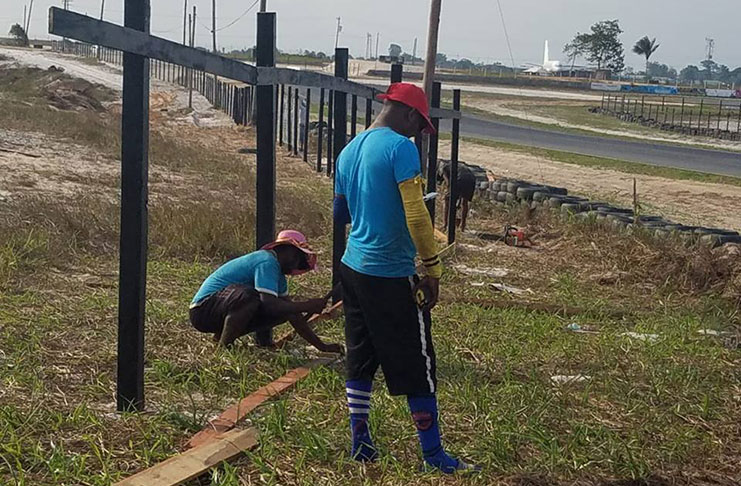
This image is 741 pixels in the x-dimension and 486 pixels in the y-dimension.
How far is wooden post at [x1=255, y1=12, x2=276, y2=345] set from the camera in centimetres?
604

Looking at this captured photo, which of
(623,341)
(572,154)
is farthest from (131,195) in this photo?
(572,154)

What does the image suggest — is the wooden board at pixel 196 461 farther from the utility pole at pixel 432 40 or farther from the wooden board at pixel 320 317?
the utility pole at pixel 432 40

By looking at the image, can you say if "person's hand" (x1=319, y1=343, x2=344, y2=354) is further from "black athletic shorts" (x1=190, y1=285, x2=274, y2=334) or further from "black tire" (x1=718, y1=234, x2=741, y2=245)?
"black tire" (x1=718, y1=234, x2=741, y2=245)

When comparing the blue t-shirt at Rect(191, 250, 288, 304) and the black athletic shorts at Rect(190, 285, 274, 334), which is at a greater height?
the blue t-shirt at Rect(191, 250, 288, 304)

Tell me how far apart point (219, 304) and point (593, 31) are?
144 meters

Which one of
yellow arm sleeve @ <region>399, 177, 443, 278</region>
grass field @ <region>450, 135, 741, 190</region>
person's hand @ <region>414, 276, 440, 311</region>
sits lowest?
grass field @ <region>450, 135, 741, 190</region>

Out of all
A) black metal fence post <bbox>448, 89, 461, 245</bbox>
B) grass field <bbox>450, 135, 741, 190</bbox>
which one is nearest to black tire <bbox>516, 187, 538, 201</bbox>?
black metal fence post <bbox>448, 89, 461, 245</bbox>

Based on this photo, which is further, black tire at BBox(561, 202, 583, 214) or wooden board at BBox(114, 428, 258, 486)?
black tire at BBox(561, 202, 583, 214)

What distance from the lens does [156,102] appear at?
43531 mm

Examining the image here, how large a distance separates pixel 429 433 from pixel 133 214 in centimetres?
170

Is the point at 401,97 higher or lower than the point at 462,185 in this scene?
higher

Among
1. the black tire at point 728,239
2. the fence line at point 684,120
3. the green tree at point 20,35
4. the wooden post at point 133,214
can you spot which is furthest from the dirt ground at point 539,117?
the green tree at point 20,35

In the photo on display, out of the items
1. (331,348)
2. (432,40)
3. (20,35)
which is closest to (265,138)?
(331,348)

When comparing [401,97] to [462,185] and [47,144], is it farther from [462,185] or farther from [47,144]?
[47,144]
